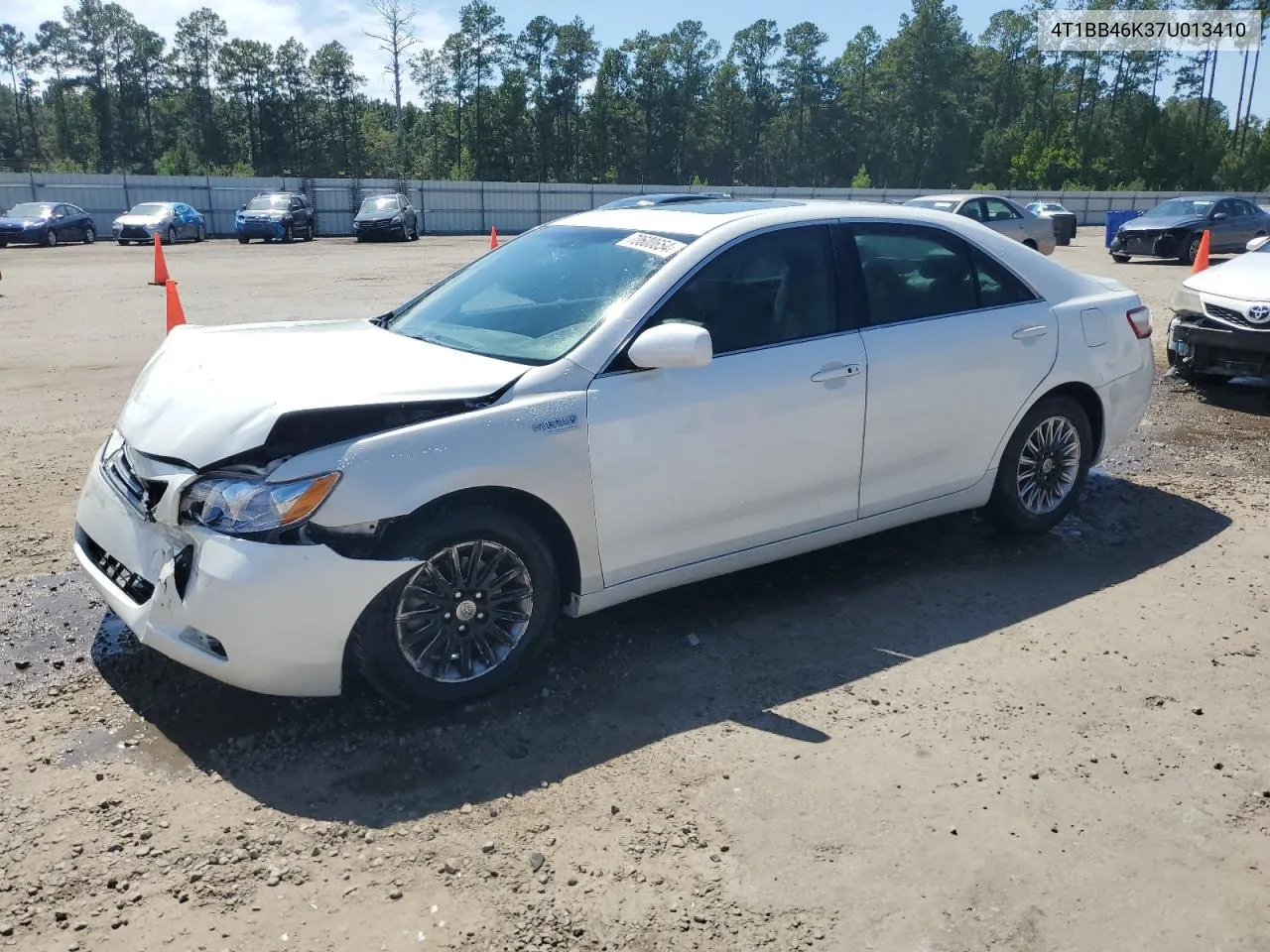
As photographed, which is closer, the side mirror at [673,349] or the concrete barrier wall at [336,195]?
the side mirror at [673,349]

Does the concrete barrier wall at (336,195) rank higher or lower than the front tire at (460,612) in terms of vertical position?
higher

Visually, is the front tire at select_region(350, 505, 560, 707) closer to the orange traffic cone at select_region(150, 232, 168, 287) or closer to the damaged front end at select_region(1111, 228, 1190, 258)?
the orange traffic cone at select_region(150, 232, 168, 287)

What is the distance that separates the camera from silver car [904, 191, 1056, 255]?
850 inches

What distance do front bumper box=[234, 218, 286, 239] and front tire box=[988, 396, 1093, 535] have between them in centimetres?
3282

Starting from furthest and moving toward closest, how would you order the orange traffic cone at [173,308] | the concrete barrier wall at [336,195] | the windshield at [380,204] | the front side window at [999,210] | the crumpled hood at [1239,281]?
the concrete barrier wall at [336,195], the windshield at [380,204], the front side window at [999,210], the orange traffic cone at [173,308], the crumpled hood at [1239,281]

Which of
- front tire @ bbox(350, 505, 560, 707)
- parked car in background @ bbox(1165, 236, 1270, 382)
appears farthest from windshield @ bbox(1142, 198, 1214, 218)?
front tire @ bbox(350, 505, 560, 707)

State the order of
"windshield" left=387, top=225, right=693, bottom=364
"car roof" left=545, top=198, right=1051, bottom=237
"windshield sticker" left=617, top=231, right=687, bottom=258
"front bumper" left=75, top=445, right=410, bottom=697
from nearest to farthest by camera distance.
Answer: "front bumper" left=75, top=445, right=410, bottom=697, "windshield" left=387, top=225, right=693, bottom=364, "windshield sticker" left=617, top=231, right=687, bottom=258, "car roof" left=545, top=198, right=1051, bottom=237

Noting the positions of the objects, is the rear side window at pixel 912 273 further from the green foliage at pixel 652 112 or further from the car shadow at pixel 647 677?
the green foliage at pixel 652 112

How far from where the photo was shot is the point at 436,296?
489cm

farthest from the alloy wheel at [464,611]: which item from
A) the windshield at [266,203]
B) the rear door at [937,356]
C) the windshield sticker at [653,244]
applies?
the windshield at [266,203]

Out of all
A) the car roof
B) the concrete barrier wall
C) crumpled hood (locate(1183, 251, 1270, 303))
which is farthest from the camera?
the concrete barrier wall

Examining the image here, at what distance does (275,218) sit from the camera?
3441 cm

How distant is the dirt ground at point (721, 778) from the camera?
9.02ft

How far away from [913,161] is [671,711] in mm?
107240
